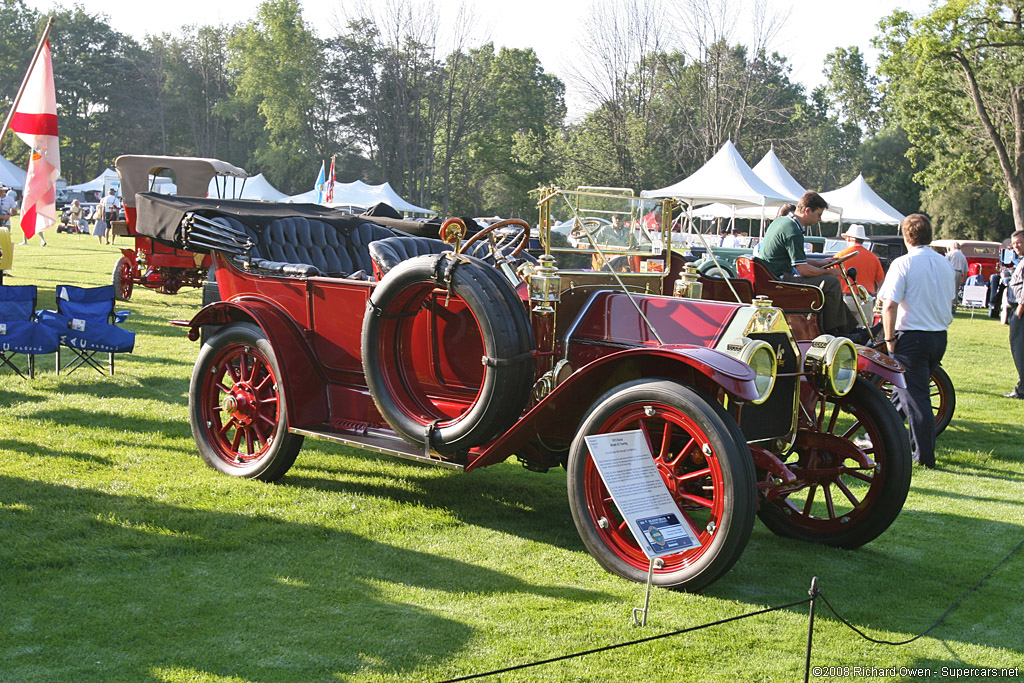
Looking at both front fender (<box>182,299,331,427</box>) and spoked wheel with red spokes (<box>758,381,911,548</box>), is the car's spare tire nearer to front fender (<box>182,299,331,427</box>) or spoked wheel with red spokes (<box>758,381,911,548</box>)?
front fender (<box>182,299,331,427</box>)

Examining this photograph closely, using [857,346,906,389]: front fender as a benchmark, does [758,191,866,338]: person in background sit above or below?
above

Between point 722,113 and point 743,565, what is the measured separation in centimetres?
3330

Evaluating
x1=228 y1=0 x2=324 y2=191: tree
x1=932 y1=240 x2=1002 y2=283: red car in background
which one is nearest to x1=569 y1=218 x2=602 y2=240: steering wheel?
x1=932 y1=240 x2=1002 y2=283: red car in background

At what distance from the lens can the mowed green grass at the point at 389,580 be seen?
10.4ft

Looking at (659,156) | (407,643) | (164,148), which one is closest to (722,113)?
(659,156)

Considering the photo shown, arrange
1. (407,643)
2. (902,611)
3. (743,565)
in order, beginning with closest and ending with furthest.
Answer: (407,643) < (902,611) < (743,565)

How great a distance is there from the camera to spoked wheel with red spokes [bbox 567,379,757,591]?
3605 mm

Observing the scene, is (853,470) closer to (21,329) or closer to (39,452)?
(39,452)

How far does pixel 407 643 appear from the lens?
3.25m

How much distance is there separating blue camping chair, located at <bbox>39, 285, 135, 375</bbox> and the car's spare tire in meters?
4.14

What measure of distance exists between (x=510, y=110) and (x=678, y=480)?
160 feet

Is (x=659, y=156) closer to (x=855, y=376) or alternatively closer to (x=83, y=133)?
(x=855, y=376)

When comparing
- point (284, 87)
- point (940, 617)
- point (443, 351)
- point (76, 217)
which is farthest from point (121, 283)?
point (284, 87)

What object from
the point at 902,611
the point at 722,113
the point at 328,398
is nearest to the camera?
the point at 902,611
